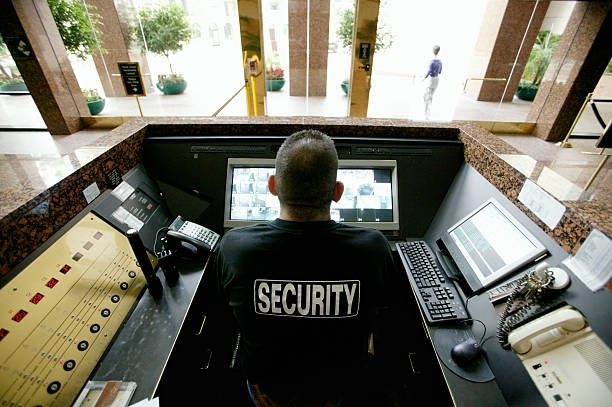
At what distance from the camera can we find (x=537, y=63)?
16.2ft

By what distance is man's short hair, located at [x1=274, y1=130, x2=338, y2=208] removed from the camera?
2.61ft

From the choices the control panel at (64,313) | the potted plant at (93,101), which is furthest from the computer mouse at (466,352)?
the potted plant at (93,101)

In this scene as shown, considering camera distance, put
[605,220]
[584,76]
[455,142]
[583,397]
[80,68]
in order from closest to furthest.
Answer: [583,397] → [605,220] → [455,142] → [584,76] → [80,68]

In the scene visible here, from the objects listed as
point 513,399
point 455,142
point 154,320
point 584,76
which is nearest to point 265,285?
point 154,320

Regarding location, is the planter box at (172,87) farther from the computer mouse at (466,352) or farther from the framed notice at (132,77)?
the computer mouse at (466,352)

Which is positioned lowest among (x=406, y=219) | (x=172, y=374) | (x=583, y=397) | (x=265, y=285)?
(x=172, y=374)

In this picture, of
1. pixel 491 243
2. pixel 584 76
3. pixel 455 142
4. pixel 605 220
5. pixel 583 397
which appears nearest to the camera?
pixel 583 397

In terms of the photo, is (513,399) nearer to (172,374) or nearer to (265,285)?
(265,285)

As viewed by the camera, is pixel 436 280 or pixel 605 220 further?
pixel 436 280

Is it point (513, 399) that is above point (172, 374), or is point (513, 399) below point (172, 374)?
above

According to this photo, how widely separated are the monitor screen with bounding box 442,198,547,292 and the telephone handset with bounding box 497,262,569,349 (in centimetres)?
13

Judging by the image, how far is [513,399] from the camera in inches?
32.8

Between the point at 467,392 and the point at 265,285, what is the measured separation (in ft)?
2.39

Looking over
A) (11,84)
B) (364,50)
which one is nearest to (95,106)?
(11,84)
